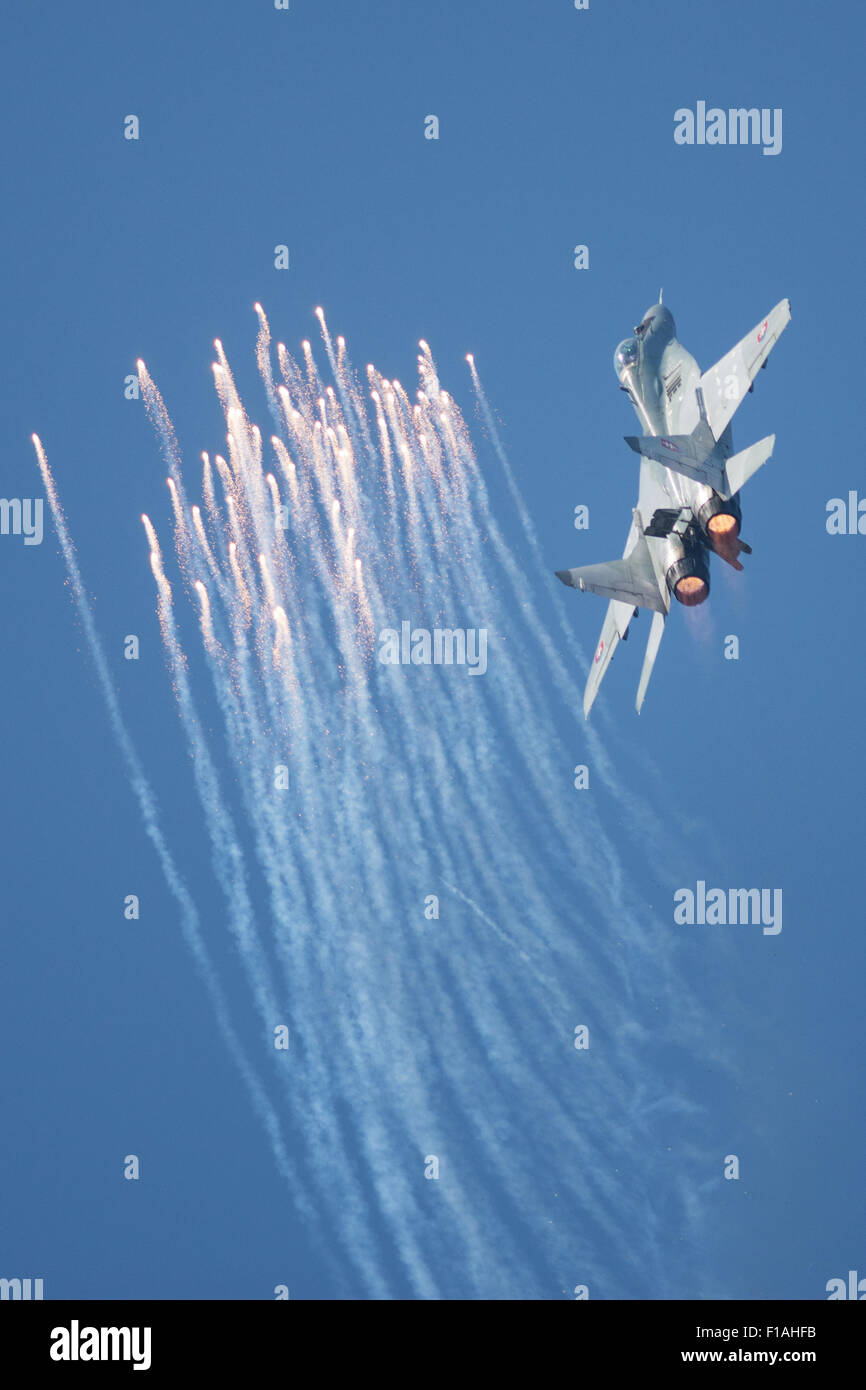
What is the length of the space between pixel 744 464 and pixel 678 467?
124 centimetres

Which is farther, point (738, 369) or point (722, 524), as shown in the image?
point (738, 369)

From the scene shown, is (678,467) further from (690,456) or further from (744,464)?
(744,464)

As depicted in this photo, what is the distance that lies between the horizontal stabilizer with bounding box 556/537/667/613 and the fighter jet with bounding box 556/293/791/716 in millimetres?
20

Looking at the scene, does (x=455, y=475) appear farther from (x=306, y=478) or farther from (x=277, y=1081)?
(x=277, y=1081)

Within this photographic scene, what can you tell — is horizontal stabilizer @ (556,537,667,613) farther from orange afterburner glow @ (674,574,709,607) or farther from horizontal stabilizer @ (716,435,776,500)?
horizontal stabilizer @ (716,435,776,500)

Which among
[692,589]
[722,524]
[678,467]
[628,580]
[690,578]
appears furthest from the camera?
[628,580]

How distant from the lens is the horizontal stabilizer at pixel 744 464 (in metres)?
36.0

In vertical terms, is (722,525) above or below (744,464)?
below

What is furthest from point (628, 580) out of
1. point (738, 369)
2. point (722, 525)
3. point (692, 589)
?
point (738, 369)

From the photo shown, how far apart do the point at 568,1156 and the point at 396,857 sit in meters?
8.16

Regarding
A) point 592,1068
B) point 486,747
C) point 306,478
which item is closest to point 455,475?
point 306,478

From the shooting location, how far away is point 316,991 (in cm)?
4719

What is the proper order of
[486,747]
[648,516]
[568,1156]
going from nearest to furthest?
1. [648,516]
2. [568,1156]
3. [486,747]

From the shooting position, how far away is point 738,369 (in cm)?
3819
